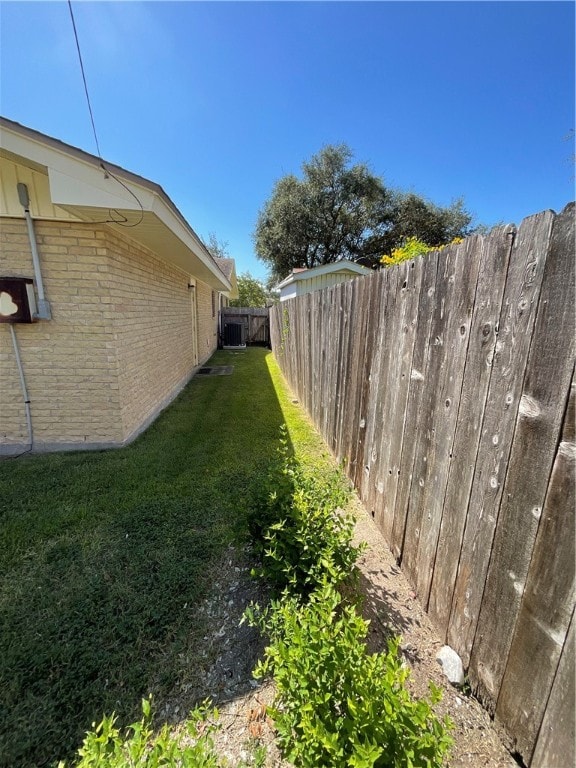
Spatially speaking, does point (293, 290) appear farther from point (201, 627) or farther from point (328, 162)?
point (201, 627)

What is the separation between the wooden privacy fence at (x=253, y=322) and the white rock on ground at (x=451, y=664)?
15836 mm

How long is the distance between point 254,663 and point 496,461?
1589 millimetres

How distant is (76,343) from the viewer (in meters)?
3.88

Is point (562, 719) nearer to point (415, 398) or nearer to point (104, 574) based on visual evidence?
point (415, 398)

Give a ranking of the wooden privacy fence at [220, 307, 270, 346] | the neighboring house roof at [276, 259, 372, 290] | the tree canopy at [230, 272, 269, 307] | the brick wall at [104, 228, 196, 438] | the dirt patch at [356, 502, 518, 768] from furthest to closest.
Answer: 1. the tree canopy at [230, 272, 269, 307]
2. the wooden privacy fence at [220, 307, 270, 346]
3. the neighboring house roof at [276, 259, 372, 290]
4. the brick wall at [104, 228, 196, 438]
5. the dirt patch at [356, 502, 518, 768]

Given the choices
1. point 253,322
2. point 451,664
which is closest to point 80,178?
point 451,664

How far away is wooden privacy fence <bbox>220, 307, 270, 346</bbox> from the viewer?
55.8 feet

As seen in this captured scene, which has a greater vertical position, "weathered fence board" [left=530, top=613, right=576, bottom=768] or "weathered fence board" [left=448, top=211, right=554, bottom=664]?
"weathered fence board" [left=448, top=211, right=554, bottom=664]

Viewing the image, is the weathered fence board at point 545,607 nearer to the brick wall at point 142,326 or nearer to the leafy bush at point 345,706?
the leafy bush at point 345,706

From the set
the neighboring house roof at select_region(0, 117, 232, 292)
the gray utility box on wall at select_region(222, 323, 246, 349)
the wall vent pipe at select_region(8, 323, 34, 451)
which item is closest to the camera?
the neighboring house roof at select_region(0, 117, 232, 292)

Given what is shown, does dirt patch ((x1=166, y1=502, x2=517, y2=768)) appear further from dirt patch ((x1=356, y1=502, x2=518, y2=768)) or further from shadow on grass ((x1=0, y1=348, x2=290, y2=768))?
shadow on grass ((x1=0, y1=348, x2=290, y2=768))

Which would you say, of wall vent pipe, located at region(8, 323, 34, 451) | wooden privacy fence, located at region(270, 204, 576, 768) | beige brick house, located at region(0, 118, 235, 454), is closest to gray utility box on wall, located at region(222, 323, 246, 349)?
beige brick house, located at region(0, 118, 235, 454)

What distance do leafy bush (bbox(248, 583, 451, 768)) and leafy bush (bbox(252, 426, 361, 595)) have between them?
0.35m

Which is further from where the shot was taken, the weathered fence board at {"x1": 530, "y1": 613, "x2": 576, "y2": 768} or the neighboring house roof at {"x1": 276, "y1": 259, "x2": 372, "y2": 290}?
the neighboring house roof at {"x1": 276, "y1": 259, "x2": 372, "y2": 290}
